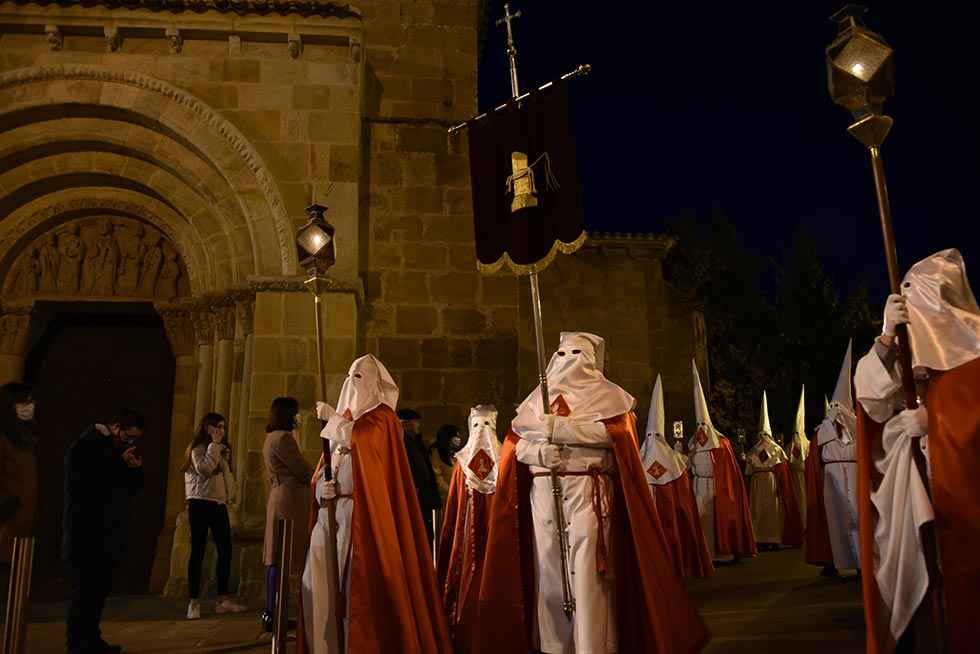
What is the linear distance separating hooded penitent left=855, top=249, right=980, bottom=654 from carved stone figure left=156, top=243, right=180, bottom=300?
8543 mm

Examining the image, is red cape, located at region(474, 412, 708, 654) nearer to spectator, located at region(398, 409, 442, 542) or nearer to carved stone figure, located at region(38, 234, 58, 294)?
→ spectator, located at region(398, 409, 442, 542)

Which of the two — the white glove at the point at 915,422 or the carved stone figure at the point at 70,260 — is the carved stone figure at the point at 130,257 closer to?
the carved stone figure at the point at 70,260

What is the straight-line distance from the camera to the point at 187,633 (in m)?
6.68

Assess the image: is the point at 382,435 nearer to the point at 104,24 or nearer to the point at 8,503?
the point at 8,503

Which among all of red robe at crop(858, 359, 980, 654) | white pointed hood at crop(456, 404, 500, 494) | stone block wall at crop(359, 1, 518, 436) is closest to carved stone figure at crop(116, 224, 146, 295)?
stone block wall at crop(359, 1, 518, 436)

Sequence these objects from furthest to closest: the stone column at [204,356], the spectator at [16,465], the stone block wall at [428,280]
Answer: the stone block wall at [428,280], the stone column at [204,356], the spectator at [16,465]

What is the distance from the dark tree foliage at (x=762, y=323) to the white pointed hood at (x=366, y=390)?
21.8 m

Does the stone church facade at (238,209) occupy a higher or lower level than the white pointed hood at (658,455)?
higher

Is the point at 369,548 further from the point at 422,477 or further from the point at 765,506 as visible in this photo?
the point at 765,506

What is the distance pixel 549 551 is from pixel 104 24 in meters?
8.13

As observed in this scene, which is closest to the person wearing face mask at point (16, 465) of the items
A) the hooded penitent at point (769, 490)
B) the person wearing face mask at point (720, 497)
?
the person wearing face mask at point (720, 497)

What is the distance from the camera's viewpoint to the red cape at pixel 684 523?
9.68 meters

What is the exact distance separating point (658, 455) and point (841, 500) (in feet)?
7.06

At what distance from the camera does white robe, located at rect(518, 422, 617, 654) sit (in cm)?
466
